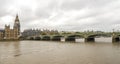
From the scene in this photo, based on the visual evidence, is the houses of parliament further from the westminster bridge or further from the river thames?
the river thames

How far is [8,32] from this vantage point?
120688 millimetres

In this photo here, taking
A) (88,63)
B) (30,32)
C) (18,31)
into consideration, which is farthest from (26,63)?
(30,32)

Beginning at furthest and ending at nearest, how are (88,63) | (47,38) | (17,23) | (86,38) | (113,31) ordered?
(17,23) < (47,38) < (86,38) < (113,31) < (88,63)

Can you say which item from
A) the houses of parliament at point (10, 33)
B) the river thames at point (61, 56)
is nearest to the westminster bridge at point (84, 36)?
the houses of parliament at point (10, 33)

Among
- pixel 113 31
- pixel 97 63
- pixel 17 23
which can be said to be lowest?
pixel 97 63

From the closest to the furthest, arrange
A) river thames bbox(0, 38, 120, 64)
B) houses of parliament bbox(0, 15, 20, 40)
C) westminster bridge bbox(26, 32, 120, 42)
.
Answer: river thames bbox(0, 38, 120, 64) < westminster bridge bbox(26, 32, 120, 42) < houses of parliament bbox(0, 15, 20, 40)

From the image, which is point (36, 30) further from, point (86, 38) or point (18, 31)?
point (86, 38)

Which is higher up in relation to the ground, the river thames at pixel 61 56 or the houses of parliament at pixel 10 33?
the houses of parliament at pixel 10 33

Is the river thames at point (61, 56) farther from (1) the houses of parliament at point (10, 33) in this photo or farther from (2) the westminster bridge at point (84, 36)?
(1) the houses of parliament at point (10, 33)

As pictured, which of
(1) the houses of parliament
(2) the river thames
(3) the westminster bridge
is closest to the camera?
(2) the river thames

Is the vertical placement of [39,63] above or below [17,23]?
below

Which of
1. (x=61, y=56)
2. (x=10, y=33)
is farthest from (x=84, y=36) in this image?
(x=10, y=33)

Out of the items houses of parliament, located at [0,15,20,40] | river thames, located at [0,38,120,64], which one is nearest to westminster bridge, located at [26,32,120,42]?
houses of parliament, located at [0,15,20,40]

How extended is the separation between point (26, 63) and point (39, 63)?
5.85 feet
